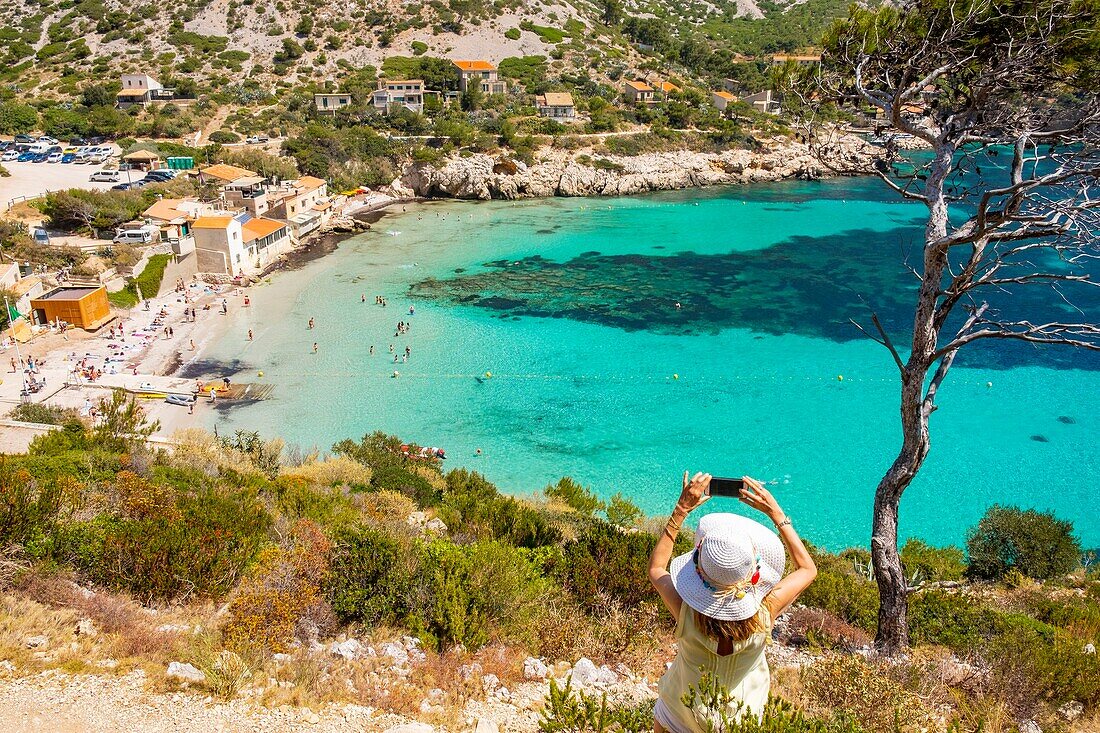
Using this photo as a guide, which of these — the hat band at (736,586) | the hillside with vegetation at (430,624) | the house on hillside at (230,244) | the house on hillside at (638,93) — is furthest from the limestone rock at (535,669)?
the house on hillside at (638,93)

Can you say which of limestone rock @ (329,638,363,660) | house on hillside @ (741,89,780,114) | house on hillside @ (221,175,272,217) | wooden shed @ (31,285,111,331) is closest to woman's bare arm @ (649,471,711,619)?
limestone rock @ (329,638,363,660)

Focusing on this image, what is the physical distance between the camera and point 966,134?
655 centimetres

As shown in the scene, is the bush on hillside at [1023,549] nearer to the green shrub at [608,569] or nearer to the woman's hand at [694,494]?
the green shrub at [608,569]

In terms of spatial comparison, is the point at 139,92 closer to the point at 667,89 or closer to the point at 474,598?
the point at 667,89

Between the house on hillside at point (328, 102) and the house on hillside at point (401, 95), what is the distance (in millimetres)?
2974

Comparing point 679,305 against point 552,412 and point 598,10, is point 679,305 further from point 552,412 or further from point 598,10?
point 598,10

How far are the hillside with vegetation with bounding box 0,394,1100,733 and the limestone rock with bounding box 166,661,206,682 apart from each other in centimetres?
1

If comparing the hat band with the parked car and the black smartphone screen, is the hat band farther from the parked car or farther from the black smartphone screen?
the parked car

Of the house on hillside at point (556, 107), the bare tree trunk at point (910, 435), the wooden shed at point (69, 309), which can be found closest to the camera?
the bare tree trunk at point (910, 435)

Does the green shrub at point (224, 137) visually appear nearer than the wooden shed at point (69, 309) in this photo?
No

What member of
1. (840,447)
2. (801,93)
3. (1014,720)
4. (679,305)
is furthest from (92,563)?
(679,305)

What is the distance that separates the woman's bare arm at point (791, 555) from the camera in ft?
8.96

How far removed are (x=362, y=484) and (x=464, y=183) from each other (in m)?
42.5

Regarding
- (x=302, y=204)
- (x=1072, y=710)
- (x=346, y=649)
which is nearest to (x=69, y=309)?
(x=302, y=204)
